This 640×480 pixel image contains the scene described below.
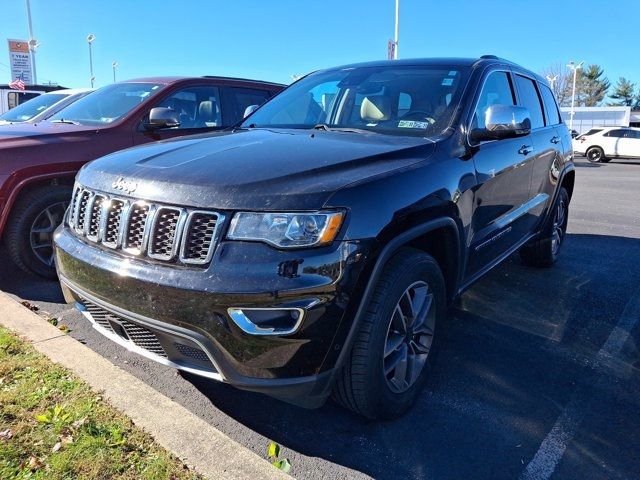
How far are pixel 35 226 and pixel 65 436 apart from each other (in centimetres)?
249

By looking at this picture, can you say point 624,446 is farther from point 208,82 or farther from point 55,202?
point 208,82

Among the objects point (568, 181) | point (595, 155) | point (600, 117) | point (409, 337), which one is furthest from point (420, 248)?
point (600, 117)

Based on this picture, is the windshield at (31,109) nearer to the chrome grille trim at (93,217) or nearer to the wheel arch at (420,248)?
the chrome grille trim at (93,217)

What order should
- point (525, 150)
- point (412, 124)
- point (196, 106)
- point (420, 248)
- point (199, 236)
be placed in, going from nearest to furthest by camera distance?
1. point (199, 236)
2. point (420, 248)
3. point (412, 124)
4. point (525, 150)
5. point (196, 106)

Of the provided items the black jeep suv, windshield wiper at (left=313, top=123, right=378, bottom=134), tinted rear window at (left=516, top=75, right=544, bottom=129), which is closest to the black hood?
the black jeep suv

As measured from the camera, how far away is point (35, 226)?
434 cm

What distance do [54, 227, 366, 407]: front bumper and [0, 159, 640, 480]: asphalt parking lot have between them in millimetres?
533

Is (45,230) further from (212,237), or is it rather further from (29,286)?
(212,237)

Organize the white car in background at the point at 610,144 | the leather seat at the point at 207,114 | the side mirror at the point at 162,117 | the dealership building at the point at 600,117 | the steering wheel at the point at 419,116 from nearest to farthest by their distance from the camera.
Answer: the steering wheel at the point at 419,116, the side mirror at the point at 162,117, the leather seat at the point at 207,114, the white car in background at the point at 610,144, the dealership building at the point at 600,117

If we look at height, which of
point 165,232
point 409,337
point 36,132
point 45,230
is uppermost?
point 36,132

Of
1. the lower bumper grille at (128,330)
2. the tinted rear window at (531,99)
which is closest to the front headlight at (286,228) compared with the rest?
the lower bumper grille at (128,330)

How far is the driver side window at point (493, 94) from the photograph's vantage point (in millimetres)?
3260

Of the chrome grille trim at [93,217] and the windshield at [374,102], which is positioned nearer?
the chrome grille trim at [93,217]

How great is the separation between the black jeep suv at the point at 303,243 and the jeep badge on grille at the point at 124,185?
0.03 ft
